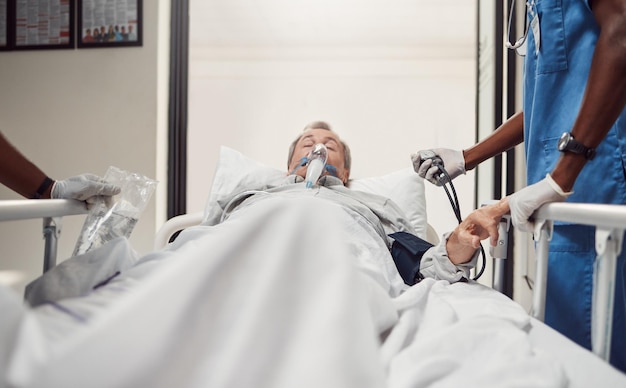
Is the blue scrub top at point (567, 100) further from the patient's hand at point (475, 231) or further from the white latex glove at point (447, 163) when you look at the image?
the white latex glove at point (447, 163)

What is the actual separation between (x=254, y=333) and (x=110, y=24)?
8.16ft

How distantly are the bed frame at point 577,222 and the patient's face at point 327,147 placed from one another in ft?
2.91

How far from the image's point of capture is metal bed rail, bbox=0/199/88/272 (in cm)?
97

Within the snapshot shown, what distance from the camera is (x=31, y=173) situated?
48.2 inches

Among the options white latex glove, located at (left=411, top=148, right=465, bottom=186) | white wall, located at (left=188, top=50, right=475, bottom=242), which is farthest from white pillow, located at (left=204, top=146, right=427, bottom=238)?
white wall, located at (left=188, top=50, right=475, bottom=242)

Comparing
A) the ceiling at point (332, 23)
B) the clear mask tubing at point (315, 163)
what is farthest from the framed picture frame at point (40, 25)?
the clear mask tubing at point (315, 163)

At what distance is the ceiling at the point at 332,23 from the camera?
349 cm

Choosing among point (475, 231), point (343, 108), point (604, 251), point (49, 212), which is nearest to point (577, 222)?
point (604, 251)

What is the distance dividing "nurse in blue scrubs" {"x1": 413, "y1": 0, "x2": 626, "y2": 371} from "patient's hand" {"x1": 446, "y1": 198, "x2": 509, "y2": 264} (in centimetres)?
8

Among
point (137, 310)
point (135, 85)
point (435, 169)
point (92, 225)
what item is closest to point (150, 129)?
point (135, 85)

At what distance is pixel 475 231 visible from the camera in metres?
1.13

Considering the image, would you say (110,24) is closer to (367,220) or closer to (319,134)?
(319,134)

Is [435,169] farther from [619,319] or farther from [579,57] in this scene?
[619,319]

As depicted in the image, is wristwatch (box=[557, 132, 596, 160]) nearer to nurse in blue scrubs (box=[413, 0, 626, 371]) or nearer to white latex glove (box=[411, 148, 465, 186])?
nurse in blue scrubs (box=[413, 0, 626, 371])
